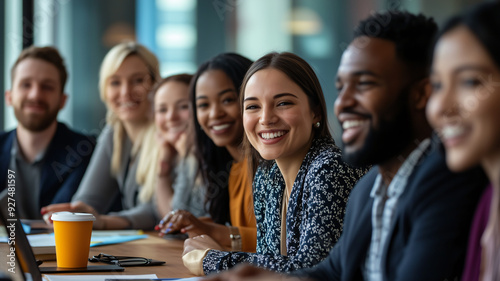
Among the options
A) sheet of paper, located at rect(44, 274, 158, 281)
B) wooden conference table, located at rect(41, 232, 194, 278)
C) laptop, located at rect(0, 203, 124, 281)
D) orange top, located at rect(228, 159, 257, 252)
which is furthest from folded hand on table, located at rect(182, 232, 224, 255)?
laptop, located at rect(0, 203, 124, 281)

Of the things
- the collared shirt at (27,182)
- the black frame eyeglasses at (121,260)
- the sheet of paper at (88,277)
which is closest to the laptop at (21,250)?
the sheet of paper at (88,277)

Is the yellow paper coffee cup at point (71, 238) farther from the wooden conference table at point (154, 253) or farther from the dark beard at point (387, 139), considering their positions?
the dark beard at point (387, 139)

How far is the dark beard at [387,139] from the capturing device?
3.61 ft

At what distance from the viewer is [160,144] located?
3100 mm

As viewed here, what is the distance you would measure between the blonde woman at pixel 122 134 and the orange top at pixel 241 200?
835mm

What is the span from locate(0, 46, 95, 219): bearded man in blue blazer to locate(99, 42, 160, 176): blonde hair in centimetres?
20

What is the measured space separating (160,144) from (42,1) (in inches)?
91.0

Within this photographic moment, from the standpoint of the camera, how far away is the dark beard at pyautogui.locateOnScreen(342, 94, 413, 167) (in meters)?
1.10

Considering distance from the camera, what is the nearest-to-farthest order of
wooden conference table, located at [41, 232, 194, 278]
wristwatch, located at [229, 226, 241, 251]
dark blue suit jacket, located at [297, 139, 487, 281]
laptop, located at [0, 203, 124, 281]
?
dark blue suit jacket, located at [297, 139, 487, 281], laptop, located at [0, 203, 124, 281], wooden conference table, located at [41, 232, 194, 278], wristwatch, located at [229, 226, 241, 251]

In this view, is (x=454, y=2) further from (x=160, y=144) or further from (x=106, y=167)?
(x=106, y=167)

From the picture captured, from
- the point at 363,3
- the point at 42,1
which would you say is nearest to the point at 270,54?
the point at 363,3

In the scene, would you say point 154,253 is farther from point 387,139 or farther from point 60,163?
point 60,163

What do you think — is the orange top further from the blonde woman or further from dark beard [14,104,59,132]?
dark beard [14,104,59,132]

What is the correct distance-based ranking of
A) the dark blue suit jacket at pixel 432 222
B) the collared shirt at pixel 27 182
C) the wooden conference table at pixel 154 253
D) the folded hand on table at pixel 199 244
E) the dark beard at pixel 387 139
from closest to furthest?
the dark blue suit jacket at pixel 432 222 < the dark beard at pixel 387 139 < the wooden conference table at pixel 154 253 < the folded hand on table at pixel 199 244 < the collared shirt at pixel 27 182
